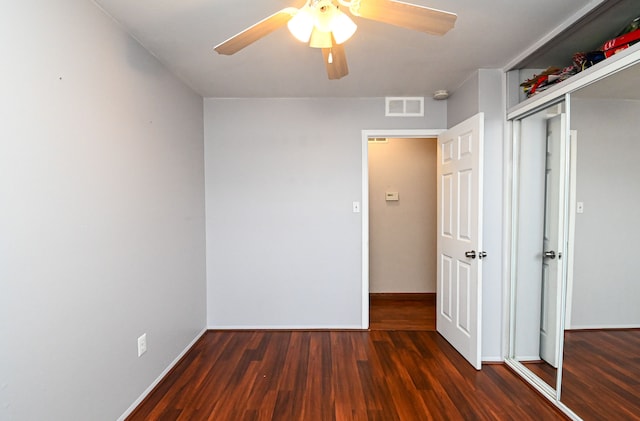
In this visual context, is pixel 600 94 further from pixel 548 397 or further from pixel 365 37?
pixel 548 397

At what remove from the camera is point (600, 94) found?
1.59m

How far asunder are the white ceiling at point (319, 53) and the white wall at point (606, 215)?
0.65 m

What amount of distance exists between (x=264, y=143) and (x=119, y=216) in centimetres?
157

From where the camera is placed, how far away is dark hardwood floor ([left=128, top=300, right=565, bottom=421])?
1.79 metres

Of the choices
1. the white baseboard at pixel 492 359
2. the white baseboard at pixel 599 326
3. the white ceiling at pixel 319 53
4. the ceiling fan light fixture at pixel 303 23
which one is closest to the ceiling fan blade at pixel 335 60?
the ceiling fan light fixture at pixel 303 23

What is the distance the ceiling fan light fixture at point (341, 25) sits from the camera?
1.16 meters

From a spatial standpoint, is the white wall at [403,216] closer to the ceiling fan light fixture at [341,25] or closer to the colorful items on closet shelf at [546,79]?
the colorful items on closet shelf at [546,79]

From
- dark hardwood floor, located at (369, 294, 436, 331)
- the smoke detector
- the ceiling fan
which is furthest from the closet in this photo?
the ceiling fan

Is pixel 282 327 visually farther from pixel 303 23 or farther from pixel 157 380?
pixel 303 23

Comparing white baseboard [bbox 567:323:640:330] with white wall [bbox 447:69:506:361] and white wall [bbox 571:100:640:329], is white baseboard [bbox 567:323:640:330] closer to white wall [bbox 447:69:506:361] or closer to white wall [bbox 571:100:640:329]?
white wall [bbox 571:100:640:329]

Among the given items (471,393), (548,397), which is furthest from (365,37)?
(548,397)

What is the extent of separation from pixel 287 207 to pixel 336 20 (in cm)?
198

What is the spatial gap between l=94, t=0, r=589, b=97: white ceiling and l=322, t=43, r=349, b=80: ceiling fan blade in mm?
369

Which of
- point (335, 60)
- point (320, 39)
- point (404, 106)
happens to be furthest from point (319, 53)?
point (404, 106)
